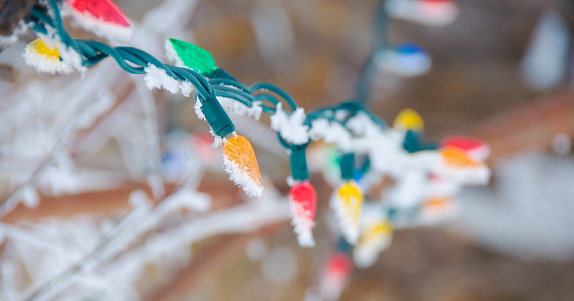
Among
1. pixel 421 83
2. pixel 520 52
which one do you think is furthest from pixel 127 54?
pixel 520 52

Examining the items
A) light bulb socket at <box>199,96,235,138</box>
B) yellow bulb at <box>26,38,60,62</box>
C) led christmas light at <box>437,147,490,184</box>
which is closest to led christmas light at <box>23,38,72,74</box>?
yellow bulb at <box>26,38,60,62</box>

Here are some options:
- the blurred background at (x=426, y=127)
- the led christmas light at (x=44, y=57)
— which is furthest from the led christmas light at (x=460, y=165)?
the blurred background at (x=426, y=127)

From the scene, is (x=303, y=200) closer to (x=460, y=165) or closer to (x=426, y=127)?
(x=460, y=165)

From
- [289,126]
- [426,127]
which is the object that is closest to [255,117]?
[289,126]

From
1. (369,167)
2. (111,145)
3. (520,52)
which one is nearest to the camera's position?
(369,167)

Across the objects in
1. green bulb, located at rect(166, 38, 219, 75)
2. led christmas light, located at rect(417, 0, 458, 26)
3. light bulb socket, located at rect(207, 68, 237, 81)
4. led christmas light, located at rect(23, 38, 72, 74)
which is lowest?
light bulb socket, located at rect(207, 68, 237, 81)

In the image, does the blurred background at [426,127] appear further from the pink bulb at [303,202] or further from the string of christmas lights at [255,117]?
the pink bulb at [303,202]

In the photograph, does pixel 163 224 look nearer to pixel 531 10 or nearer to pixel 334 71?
pixel 334 71

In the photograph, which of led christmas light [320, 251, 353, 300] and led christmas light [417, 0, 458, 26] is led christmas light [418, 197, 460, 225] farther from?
led christmas light [417, 0, 458, 26]
